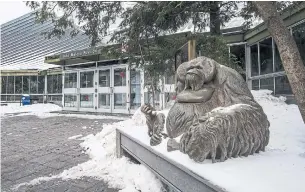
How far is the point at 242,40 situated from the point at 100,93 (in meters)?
7.09

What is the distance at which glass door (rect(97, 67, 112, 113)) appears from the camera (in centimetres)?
1304

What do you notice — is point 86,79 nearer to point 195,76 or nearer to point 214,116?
point 195,76

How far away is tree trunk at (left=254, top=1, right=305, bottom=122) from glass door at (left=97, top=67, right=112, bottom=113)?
1051cm

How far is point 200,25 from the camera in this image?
6961mm

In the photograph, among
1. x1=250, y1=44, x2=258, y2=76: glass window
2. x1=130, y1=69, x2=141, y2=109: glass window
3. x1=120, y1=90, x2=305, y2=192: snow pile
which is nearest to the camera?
x1=120, y1=90, x2=305, y2=192: snow pile

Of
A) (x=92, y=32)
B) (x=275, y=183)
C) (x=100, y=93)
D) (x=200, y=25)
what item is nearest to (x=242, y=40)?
(x=200, y=25)

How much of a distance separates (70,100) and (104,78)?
2.92m

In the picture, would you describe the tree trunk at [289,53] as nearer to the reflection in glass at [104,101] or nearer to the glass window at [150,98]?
the glass window at [150,98]

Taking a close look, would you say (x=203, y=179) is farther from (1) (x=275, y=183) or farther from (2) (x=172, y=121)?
(2) (x=172, y=121)

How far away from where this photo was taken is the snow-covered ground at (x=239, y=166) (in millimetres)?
1679

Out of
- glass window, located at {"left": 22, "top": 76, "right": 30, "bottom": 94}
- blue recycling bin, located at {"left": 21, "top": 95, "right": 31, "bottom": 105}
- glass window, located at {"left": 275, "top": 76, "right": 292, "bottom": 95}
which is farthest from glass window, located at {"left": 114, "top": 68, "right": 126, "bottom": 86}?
glass window, located at {"left": 22, "top": 76, "right": 30, "bottom": 94}

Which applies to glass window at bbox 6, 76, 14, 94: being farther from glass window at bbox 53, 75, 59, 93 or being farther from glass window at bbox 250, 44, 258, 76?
glass window at bbox 250, 44, 258, 76

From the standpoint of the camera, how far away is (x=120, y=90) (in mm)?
12539

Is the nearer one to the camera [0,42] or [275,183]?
[275,183]
